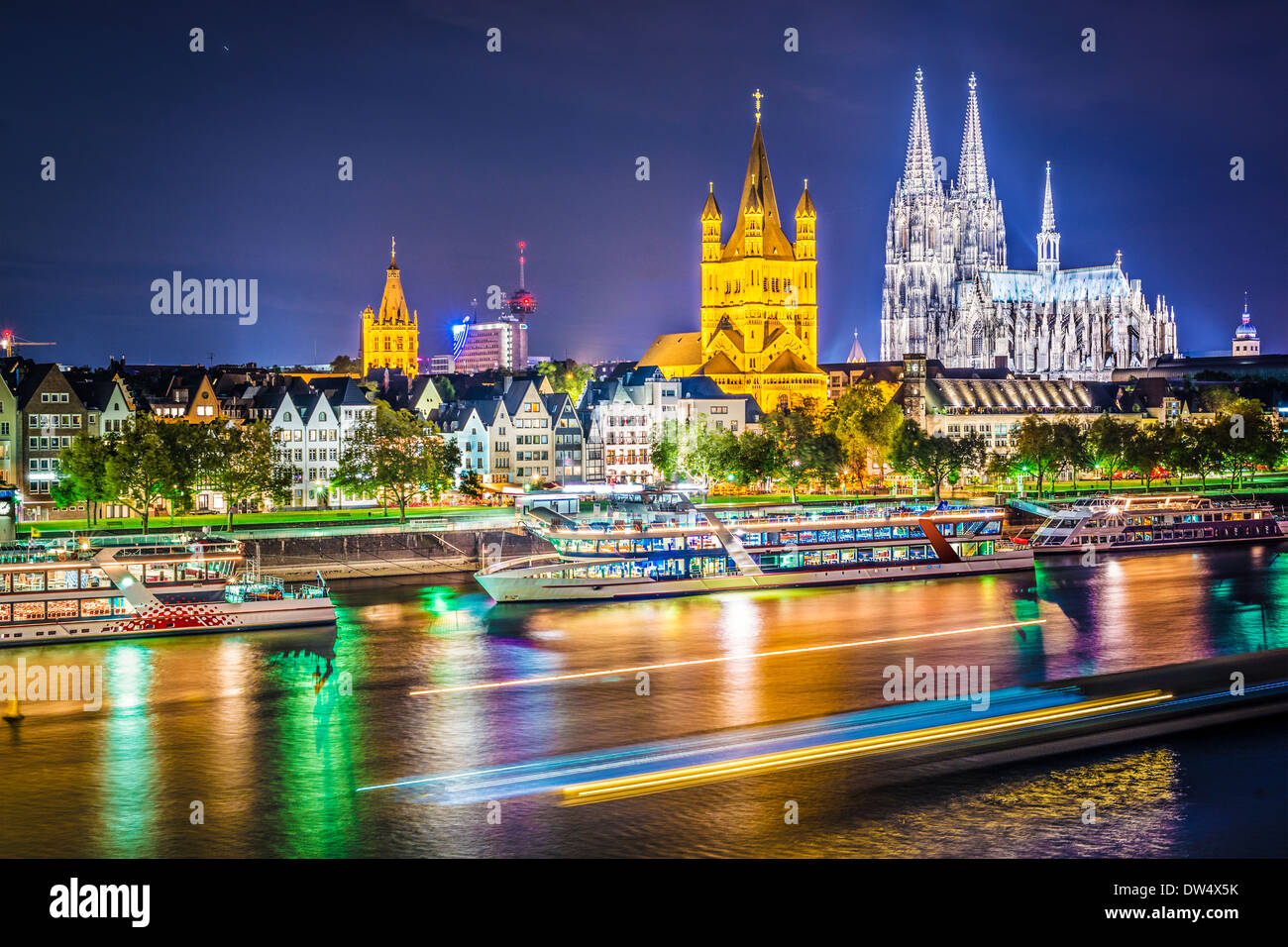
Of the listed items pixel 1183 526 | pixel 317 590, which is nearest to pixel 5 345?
pixel 317 590

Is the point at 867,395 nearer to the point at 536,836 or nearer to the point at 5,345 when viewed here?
the point at 5,345

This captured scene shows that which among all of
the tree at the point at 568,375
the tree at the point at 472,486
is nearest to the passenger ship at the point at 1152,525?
the tree at the point at 472,486

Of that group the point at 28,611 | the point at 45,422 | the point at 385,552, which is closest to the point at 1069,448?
the point at 385,552

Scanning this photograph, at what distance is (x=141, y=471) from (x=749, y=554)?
33.5m

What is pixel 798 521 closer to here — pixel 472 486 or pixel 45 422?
pixel 472 486

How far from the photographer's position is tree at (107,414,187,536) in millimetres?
74625

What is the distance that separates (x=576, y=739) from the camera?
3700 cm

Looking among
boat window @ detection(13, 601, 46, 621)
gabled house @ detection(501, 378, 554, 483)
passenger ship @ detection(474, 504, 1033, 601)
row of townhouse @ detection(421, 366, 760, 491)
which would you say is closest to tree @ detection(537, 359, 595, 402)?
row of townhouse @ detection(421, 366, 760, 491)

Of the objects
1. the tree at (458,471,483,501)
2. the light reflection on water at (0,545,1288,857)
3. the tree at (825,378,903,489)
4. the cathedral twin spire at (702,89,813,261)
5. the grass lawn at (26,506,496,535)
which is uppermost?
the cathedral twin spire at (702,89,813,261)

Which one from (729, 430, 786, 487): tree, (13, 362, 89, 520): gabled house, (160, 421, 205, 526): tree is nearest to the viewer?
(160, 421, 205, 526): tree

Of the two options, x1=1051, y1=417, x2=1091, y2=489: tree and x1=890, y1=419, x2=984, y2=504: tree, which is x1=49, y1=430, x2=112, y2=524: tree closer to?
x1=890, y1=419, x2=984, y2=504: tree

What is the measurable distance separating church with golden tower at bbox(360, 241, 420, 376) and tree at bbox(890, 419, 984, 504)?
92.6m

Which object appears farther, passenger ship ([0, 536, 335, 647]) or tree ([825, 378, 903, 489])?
tree ([825, 378, 903, 489])

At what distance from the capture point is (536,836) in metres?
30.0
